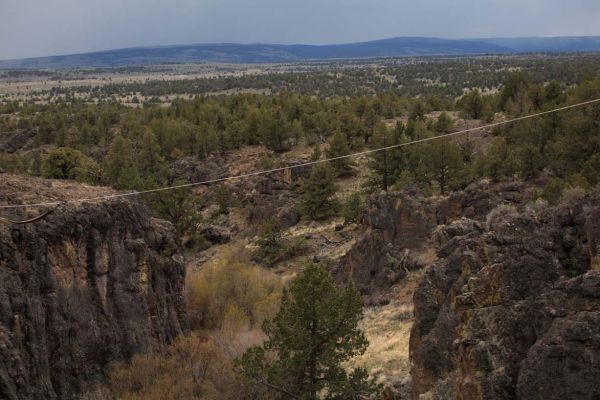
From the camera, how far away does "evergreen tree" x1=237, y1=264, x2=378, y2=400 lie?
14867 millimetres

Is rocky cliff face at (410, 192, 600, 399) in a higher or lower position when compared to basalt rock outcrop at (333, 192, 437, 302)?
higher

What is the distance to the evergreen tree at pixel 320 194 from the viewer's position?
47562 mm

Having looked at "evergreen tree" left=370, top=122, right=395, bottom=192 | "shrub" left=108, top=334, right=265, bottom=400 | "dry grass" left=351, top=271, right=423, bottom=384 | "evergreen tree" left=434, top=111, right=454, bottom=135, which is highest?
"evergreen tree" left=434, top=111, right=454, bottom=135

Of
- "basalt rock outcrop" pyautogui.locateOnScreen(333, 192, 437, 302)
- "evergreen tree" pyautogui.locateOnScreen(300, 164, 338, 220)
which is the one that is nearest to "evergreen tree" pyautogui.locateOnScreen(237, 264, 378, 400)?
"basalt rock outcrop" pyautogui.locateOnScreen(333, 192, 437, 302)

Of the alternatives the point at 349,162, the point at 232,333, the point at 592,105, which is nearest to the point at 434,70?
the point at 349,162

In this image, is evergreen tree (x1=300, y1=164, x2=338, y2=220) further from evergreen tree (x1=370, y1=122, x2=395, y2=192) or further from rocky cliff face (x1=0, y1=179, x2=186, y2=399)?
rocky cliff face (x1=0, y1=179, x2=186, y2=399)

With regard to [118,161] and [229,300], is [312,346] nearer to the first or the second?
[229,300]

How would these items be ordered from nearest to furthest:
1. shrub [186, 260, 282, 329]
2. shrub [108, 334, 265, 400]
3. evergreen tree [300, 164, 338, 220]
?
1. shrub [108, 334, 265, 400]
2. shrub [186, 260, 282, 329]
3. evergreen tree [300, 164, 338, 220]

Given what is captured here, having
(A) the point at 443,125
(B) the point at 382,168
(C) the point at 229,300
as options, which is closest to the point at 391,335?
(C) the point at 229,300

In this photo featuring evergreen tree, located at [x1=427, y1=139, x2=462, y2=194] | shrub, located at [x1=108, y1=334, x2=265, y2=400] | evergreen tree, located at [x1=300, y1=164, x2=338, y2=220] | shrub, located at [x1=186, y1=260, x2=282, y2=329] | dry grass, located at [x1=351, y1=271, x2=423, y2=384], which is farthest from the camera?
evergreen tree, located at [x1=300, y1=164, x2=338, y2=220]

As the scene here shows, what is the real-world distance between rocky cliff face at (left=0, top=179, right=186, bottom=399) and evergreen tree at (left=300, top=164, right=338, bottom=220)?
26877 mm

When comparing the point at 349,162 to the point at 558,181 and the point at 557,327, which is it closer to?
the point at 558,181

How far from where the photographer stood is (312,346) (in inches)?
590

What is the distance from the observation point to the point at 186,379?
1778 centimetres
